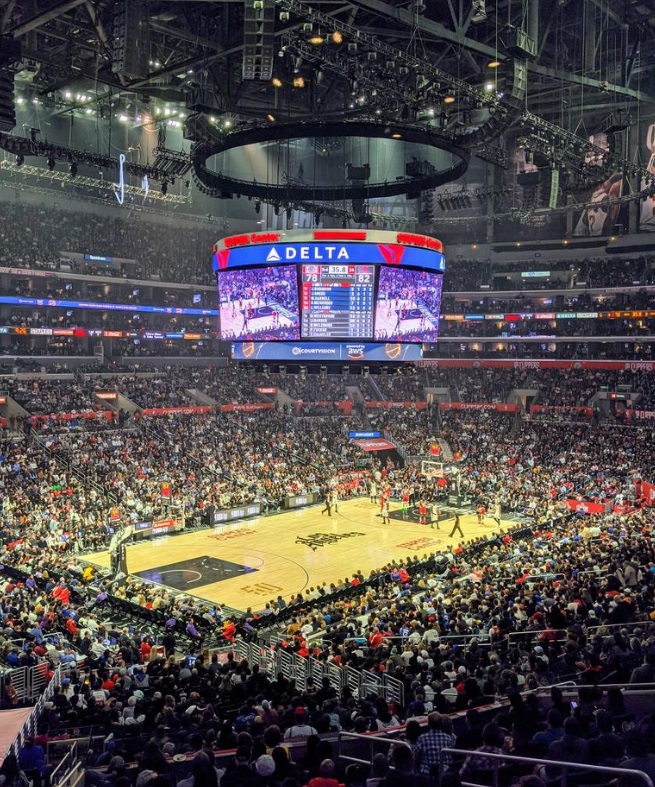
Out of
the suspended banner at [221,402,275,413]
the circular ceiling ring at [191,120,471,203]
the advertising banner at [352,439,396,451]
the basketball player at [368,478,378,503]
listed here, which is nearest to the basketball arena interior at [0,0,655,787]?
the circular ceiling ring at [191,120,471,203]

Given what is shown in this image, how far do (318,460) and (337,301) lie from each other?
1652 cm

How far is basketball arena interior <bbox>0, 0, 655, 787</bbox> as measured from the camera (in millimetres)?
8867

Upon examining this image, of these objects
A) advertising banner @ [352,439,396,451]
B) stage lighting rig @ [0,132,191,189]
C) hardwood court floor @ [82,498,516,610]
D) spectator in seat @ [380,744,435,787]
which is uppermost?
stage lighting rig @ [0,132,191,189]

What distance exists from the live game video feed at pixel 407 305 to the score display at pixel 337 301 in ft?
1.40

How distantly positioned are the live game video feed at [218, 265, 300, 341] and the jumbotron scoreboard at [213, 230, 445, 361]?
0.03m

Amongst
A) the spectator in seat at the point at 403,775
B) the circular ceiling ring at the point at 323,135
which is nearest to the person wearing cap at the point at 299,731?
the spectator in seat at the point at 403,775

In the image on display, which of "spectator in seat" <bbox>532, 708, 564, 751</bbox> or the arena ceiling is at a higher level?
the arena ceiling

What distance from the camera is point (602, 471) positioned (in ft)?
118

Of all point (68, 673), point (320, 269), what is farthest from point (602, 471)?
point (68, 673)

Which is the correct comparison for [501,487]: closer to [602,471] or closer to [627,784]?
[602,471]

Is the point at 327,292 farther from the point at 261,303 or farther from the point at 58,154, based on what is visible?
the point at 58,154

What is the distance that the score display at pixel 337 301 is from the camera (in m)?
25.3

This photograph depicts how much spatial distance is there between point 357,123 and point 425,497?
60.3 feet

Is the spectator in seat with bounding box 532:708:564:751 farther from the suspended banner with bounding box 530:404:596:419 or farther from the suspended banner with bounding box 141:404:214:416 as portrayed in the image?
the suspended banner with bounding box 530:404:596:419
